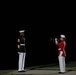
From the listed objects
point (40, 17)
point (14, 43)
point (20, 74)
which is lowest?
point (20, 74)

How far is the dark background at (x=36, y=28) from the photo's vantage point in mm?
21625

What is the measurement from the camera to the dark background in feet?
70.9

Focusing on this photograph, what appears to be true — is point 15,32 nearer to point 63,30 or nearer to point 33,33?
point 33,33

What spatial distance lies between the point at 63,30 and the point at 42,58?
2.46m

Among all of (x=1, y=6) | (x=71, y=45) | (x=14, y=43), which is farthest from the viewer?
(x=71, y=45)

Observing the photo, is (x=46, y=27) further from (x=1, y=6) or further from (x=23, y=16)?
(x=1, y=6)

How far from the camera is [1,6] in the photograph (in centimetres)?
2086

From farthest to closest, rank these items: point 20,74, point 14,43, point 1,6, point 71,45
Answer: point 71,45 < point 14,43 < point 1,6 < point 20,74

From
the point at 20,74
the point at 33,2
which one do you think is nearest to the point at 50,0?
the point at 33,2

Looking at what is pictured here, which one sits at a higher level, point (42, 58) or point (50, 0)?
point (50, 0)

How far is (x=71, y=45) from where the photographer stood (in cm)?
2403

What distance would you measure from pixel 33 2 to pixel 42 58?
3.83 meters

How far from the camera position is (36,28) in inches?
896

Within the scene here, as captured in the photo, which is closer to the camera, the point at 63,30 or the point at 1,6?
the point at 1,6
